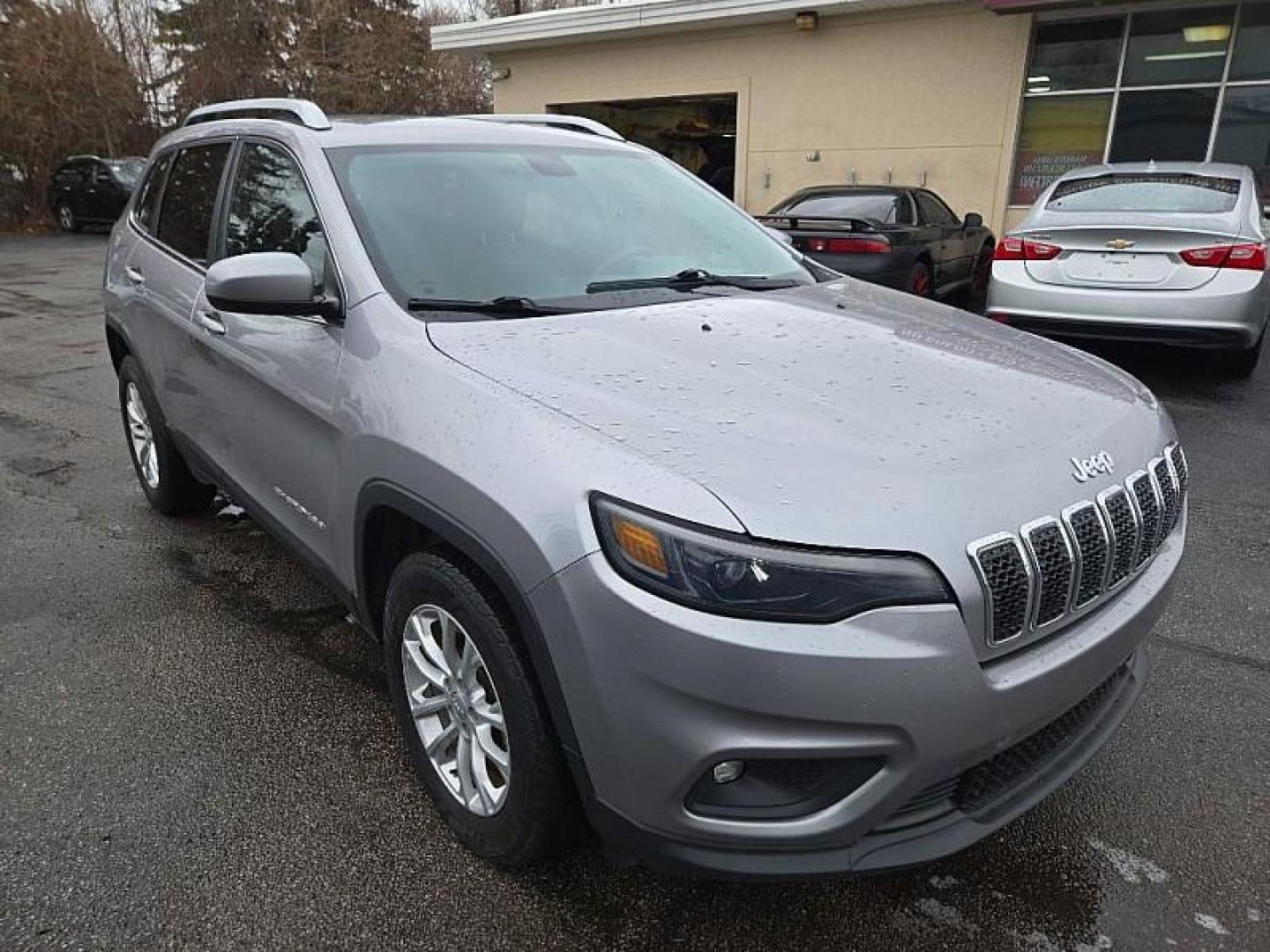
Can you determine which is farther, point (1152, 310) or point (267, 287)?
point (1152, 310)

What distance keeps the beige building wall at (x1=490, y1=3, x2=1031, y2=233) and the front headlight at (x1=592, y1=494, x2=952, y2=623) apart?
12.2m

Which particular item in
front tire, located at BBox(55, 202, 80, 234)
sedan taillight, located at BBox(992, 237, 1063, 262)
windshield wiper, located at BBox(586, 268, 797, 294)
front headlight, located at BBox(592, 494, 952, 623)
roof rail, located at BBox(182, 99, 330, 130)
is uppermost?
roof rail, located at BBox(182, 99, 330, 130)

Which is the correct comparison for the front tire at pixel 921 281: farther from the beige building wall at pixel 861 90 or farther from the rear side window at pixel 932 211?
the beige building wall at pixel 861 90

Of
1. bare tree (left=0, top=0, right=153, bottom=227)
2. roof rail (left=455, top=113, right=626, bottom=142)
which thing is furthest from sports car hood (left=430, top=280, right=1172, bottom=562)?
bare tree (left=0, top=0, right=153, bottom=227)

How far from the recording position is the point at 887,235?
795 cm

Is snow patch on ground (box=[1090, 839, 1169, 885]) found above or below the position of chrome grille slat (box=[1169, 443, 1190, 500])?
below

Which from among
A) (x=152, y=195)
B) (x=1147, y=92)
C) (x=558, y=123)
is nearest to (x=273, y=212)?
(x=558, y=123)

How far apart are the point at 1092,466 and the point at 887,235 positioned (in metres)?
6.48

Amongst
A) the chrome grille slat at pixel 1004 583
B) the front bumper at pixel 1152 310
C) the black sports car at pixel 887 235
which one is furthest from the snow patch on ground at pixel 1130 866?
the black sports car at pixel 887 235

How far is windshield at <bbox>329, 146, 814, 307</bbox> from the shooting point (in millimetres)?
2549

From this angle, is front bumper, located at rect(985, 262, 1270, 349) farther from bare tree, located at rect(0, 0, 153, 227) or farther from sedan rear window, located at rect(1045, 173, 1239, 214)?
bare tree, located at rect(0, 0, 153, 227)

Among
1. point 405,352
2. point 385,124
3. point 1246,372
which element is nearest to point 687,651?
point 405,352

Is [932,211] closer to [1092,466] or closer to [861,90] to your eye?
[861,90]

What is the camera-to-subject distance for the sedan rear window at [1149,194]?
21.6ft
